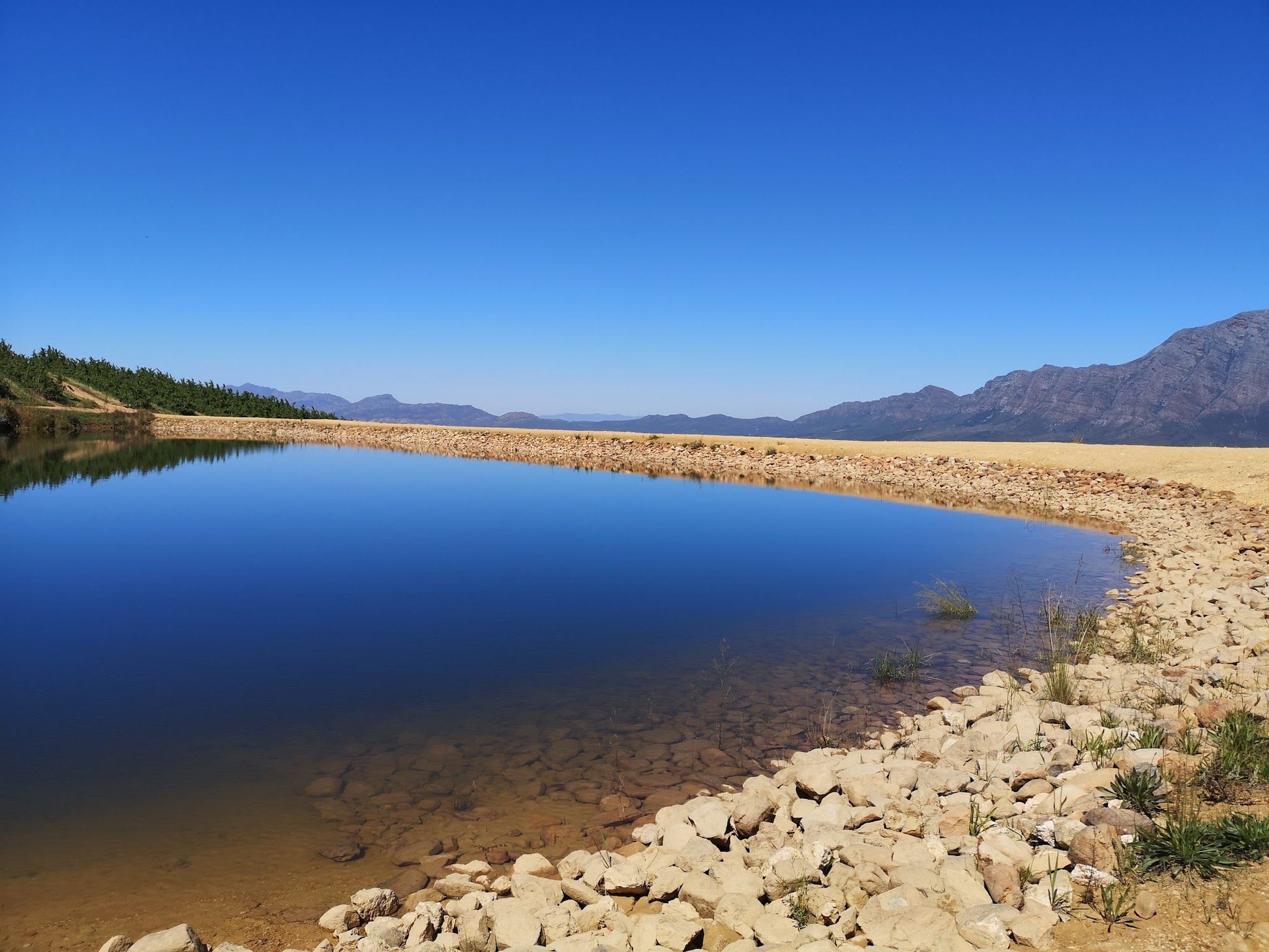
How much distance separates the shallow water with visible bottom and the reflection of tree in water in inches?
483

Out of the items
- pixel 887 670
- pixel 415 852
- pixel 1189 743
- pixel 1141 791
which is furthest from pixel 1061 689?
pixel 415 852

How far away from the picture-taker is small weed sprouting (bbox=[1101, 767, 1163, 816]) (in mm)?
4805

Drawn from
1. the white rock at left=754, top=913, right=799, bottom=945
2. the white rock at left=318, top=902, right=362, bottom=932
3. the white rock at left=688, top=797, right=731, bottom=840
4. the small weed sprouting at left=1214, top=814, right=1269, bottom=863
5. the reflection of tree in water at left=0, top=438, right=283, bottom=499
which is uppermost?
the reflection of tree in water at left=0, top=438, right=283, bottom=499

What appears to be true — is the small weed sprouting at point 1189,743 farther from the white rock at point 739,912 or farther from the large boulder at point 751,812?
the white rock at point 739,912

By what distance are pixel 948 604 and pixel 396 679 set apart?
9.15 meters

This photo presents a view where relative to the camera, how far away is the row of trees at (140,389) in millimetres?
67562

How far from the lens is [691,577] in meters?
15.1

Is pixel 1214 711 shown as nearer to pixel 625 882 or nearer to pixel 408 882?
pixel 625 882

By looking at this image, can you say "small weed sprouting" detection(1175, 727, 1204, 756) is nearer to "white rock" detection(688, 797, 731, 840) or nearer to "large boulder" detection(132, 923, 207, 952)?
"white rock" detection(688, 797, 731, 840)

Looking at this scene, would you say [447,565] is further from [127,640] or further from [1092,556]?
[1092,556]

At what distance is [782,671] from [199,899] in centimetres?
682

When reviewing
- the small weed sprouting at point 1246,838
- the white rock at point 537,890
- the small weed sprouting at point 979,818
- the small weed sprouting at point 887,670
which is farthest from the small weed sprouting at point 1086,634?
the white rock at point 537,890

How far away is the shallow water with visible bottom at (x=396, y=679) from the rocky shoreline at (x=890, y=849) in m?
0.57

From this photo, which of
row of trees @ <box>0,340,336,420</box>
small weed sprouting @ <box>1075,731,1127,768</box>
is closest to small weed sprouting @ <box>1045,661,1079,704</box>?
small weed sprouting @ <box>1075,731,1127,768</box>
